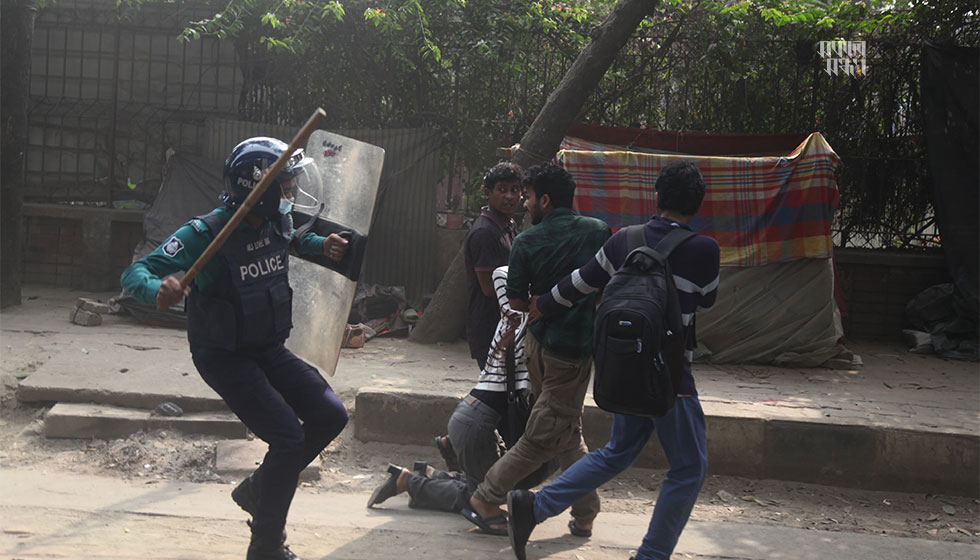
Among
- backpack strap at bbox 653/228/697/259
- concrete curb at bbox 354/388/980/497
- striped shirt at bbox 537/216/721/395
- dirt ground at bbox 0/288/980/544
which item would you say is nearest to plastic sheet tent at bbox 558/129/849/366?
concrete curb at bbox 354/388/980/497

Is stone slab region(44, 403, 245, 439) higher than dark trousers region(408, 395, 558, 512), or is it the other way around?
dark trousers region(408, 395, 558, 512)

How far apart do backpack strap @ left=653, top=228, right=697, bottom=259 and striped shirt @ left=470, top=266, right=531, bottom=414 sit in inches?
35.7

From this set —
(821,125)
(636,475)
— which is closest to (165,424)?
(636,475)

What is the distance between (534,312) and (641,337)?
663 millimetres

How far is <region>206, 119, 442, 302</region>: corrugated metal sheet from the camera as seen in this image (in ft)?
27.7

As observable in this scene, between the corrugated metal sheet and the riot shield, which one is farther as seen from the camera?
the corrugated metal sheet

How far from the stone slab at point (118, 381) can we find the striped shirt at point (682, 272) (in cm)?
282

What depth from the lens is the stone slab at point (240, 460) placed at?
4676 mm

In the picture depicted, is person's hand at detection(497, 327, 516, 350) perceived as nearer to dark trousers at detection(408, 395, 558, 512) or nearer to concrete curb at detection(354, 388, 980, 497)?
dark trousers at detection(408, 395, 558, 512)

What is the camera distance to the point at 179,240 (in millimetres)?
3146

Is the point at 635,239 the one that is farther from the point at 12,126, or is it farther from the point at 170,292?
the point at 12,126

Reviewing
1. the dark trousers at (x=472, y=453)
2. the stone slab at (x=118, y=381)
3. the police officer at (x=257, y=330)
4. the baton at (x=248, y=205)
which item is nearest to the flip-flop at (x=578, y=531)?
the dark trousers at (x=472, y=453)

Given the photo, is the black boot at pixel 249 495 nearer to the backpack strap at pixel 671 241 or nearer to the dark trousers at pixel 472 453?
the dark trousers at pixel 472 453

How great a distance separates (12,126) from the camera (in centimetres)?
752
